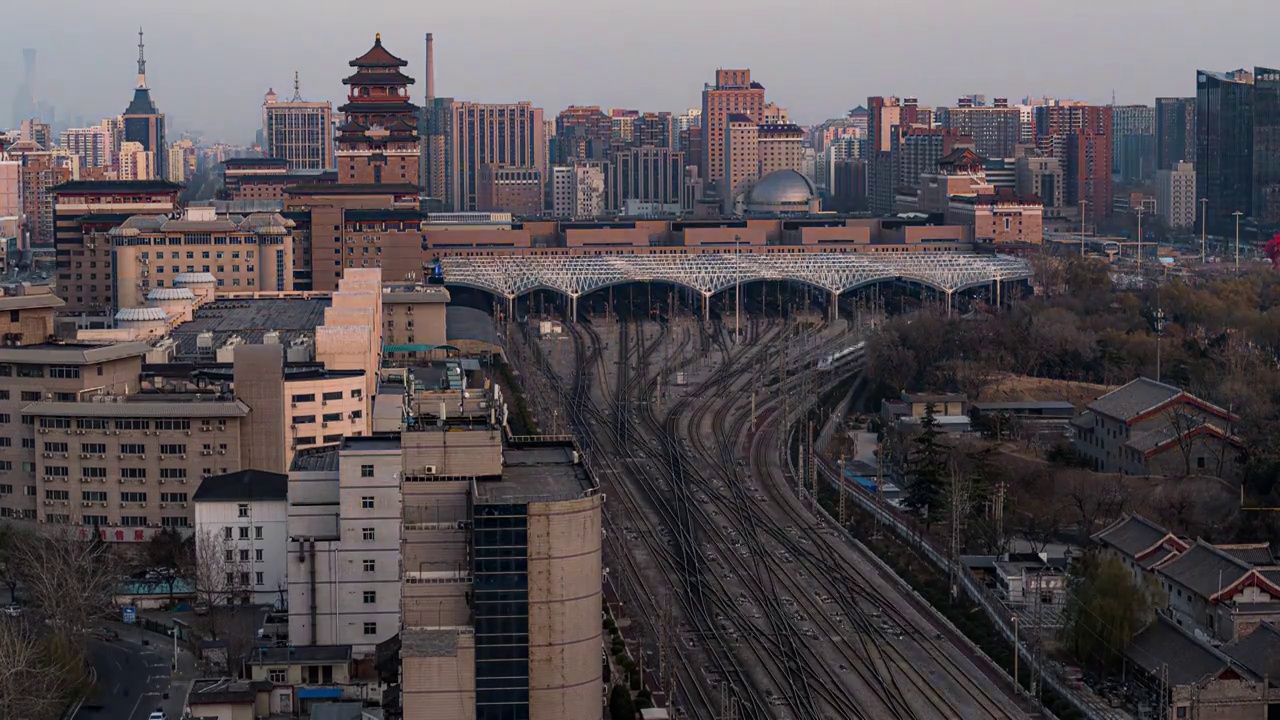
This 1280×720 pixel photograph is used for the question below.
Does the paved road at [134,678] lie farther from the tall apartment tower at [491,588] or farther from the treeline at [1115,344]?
the treeline at [1115,344]

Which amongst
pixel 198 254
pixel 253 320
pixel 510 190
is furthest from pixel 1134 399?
pixel 510 190

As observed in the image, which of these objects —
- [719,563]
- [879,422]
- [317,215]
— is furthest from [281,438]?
[317,215]

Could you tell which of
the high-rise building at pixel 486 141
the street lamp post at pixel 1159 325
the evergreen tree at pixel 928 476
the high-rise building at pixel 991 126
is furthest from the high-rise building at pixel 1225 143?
the evergreen tree at pixel 928 476

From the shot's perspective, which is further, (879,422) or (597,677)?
(879,422)

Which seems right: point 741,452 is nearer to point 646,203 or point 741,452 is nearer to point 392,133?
point 392,133

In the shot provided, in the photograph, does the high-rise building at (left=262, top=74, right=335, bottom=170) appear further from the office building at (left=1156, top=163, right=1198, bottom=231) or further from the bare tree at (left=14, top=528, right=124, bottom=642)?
the bare tree at (left=14, top=528, right=124, bottom=642)

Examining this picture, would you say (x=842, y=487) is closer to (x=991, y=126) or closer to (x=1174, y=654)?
(x=1174, y=654)
